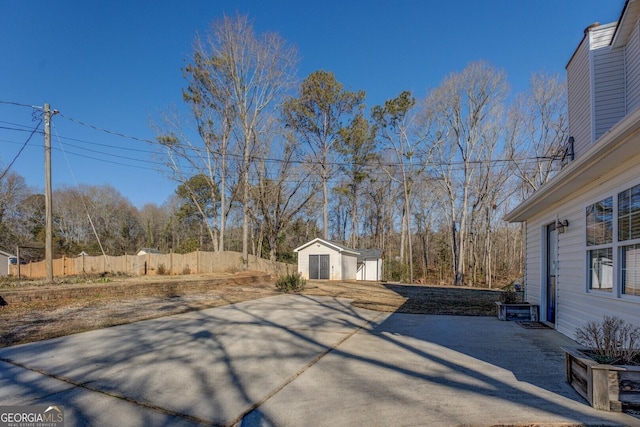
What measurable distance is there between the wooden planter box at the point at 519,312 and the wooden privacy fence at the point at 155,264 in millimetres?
13607

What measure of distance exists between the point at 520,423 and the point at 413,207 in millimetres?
29949

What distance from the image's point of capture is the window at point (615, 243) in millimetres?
3812

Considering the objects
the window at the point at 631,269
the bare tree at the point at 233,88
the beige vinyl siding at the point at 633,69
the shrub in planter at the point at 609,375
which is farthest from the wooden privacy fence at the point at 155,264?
the shrub in planter at the point at 609,375

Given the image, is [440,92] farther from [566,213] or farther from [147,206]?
[147,206]

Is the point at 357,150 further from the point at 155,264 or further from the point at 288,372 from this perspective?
the point at 288,372

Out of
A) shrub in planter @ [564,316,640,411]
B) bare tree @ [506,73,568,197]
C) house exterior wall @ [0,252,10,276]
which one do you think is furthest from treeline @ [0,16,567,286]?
shrub in planter @ [564,316,640,411]

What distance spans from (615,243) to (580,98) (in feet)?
14.1

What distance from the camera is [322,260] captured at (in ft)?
71.8

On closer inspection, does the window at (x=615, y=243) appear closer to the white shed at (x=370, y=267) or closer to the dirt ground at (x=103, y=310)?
the dirt ground at (x=103, y=310)

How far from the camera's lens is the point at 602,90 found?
6.31 m

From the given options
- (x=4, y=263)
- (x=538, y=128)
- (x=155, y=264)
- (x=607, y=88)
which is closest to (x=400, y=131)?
(x=538, y=128)

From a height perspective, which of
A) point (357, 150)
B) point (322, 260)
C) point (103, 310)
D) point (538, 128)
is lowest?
point (322, 260)

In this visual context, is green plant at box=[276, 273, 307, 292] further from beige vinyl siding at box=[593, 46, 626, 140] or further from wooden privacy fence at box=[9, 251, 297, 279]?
beige vinyl siding at box=[593, 46, 626, 140]

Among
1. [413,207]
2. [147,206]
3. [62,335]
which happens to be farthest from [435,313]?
[147,206]
